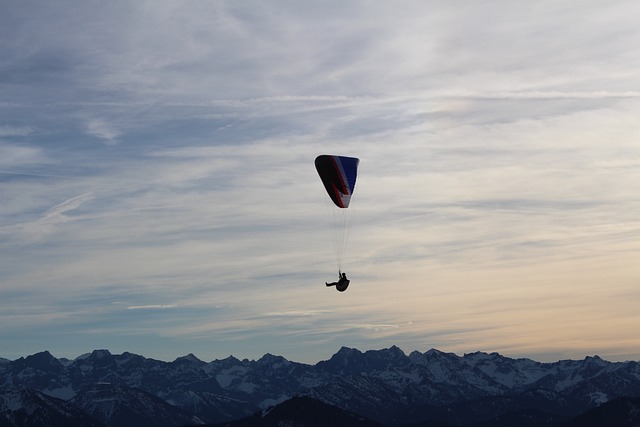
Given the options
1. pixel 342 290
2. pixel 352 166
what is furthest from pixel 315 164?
pixel 342 290

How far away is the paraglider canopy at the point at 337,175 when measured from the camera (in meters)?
152

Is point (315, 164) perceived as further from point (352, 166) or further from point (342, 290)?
point (342, 290)

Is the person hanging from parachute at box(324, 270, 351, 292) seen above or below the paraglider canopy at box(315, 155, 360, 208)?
below

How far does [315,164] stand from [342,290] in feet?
103

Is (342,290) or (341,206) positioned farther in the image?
(341,206)

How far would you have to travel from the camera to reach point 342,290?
424ft

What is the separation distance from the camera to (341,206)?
150 m

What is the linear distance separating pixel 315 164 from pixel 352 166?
6468 millimetres

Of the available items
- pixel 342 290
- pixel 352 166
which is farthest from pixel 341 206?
pixel 342 290

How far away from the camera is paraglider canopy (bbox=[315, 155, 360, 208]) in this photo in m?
152

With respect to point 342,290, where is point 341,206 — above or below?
above

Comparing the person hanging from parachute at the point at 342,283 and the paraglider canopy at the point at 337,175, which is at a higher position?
the paraglider canopy at the point at 337,175

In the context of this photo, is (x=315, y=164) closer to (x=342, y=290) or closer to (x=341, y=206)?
(x=341, y=206)

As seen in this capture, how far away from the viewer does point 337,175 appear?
15262 cm
